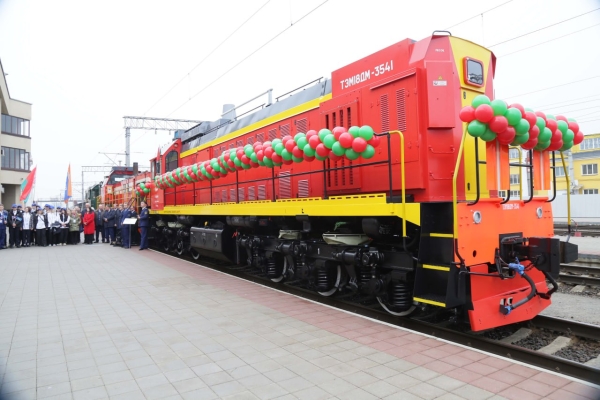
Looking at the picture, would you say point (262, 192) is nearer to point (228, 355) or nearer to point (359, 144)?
point (359, 144)

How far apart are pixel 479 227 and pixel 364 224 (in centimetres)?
149

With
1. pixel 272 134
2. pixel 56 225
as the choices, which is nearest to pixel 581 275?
pixel 272 134

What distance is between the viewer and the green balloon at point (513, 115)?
4.55 m

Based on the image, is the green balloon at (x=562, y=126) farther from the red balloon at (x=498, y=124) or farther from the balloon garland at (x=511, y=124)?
the red balloon at (x=498, y=124)

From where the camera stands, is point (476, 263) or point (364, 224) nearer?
point (476, 263)

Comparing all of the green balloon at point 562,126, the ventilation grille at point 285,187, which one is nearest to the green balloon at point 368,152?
the green balloon at point 562,126

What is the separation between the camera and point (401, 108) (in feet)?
18.8

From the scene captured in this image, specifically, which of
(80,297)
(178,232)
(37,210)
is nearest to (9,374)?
(80,297)

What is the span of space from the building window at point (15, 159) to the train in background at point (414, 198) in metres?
36.1

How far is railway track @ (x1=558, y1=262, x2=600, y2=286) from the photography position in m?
8.03

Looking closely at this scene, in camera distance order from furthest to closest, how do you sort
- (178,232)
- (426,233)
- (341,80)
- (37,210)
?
(37,210) < (178,232) < (341,80) < (426,233)

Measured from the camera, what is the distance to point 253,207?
8.11 meters

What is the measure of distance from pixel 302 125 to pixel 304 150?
172cm

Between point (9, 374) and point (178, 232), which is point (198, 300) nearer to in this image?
point (9, 374)
